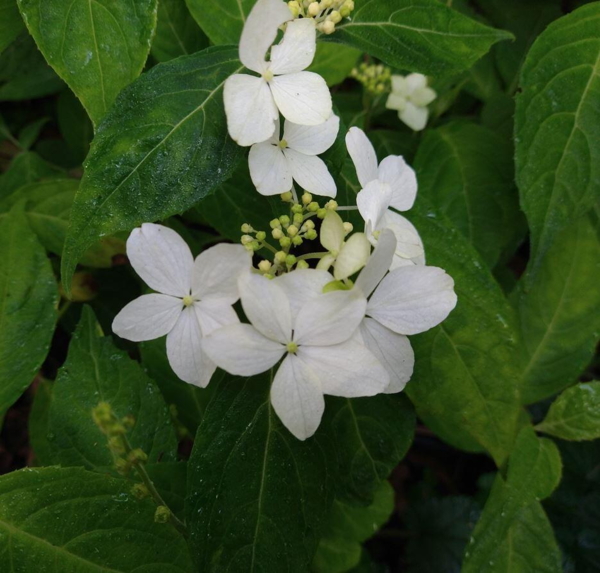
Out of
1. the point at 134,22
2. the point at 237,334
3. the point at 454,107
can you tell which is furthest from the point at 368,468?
the point at 454,107

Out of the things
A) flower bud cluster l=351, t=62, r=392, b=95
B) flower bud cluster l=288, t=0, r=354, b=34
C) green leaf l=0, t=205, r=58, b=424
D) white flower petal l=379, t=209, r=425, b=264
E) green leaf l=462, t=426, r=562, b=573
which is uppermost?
flower bud cluster l=288, t=0, r=354, b=34

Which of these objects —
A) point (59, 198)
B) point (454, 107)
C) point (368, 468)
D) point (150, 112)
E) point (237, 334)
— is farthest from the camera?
point (454, 107)

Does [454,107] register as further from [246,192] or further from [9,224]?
[9,224]

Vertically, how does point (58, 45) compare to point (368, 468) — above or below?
above

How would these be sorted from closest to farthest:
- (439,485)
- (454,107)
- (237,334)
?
(237,334)
(454,107)
(439,485)

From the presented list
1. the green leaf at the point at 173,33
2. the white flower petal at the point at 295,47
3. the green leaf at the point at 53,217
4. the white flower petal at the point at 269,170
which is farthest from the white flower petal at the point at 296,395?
the green leaf at the point at 173,33

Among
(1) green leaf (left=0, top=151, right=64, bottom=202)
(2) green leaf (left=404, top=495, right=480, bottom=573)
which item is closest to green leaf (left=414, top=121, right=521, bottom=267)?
(2) green leaf (left=404, top=495, right=480, bottom=573)

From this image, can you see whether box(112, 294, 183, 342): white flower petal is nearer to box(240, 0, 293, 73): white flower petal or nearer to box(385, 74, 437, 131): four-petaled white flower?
box(240, 0, 293, 73): white flower petal

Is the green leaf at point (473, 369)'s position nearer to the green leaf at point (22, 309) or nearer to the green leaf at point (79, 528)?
the green leaf at point (79, 528)
